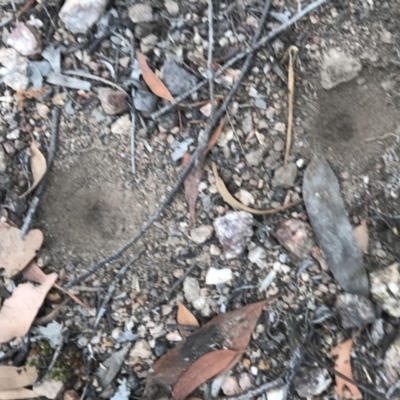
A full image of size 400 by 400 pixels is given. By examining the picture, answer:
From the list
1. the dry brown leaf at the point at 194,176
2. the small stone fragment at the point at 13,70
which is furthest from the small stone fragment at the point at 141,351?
the small stone fragment at the point at 13,70

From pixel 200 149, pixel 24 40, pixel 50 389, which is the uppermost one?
pixel 24 40

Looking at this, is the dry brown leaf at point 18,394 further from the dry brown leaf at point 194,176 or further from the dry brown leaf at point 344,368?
the dry brown leaf at point 344,368

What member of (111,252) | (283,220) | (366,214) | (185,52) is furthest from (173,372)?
(185,52)

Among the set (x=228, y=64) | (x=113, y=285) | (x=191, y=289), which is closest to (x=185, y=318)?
(x=191, y=289)

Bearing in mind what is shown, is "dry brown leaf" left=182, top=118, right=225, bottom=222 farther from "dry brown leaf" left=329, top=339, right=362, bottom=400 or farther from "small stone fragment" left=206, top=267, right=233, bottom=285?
"dry brown leaf" left=329, top=339, right=362, bottom=400

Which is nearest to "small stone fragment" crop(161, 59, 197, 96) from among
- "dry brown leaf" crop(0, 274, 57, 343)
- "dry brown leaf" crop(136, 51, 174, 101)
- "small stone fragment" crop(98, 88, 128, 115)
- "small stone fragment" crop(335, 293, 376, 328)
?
"dry brown leaf" crop(136, 51, 174, 101)

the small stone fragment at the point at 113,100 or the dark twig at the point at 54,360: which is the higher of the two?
the small stone fragment at the point at 113,100

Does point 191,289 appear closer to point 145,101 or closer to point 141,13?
point 145,101
